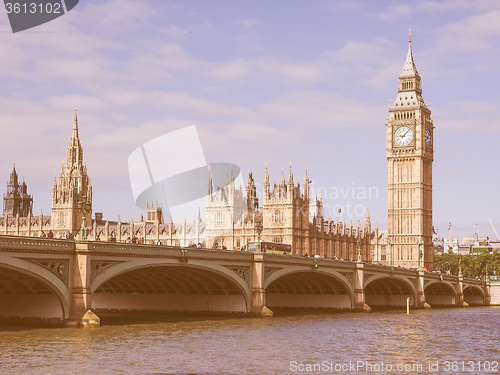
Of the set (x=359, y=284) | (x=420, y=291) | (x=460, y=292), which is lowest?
(x=460, y=292)

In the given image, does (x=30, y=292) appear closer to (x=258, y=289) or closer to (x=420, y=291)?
(x=258, y=289)

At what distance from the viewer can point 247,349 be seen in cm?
4734

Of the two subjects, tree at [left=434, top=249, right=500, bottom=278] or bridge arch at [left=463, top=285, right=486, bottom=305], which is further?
tree at [left=434, top=249, right=500, bottom=278]

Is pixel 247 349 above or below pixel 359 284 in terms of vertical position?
below

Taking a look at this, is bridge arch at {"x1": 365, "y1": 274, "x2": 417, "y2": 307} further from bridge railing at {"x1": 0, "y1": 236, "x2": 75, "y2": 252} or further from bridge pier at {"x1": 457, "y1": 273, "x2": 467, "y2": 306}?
bridge railing at {"x1": 0, "y1": 236, "x2": 75, "y2": 252}

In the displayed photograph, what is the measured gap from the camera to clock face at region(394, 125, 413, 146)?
543 ft

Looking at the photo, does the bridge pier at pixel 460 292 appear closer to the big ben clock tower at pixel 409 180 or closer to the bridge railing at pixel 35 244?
the big ben clock tower at pixel 409 180

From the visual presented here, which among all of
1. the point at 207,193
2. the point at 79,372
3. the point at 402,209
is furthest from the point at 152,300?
the point at 402,209

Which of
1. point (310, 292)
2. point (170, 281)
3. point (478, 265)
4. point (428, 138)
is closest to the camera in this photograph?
point (170, 281)

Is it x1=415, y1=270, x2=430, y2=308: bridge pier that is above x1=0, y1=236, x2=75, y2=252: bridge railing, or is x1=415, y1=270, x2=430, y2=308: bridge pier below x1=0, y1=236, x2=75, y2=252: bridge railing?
below

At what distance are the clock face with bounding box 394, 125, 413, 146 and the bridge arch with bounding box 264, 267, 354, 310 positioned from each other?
79419 millimetres

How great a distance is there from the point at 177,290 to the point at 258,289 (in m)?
8.60

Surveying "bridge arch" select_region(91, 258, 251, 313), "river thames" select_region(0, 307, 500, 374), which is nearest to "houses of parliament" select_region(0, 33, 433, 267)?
"bridge arch" select_region(91, 258, 251, 313)

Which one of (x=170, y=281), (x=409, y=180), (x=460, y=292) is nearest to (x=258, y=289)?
(x=170, y=281)
